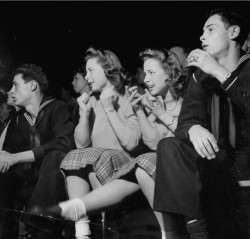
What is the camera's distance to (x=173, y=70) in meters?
2.85

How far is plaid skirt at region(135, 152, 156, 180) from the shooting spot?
236 centimetres

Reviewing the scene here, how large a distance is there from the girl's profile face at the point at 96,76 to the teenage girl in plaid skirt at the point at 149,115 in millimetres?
209

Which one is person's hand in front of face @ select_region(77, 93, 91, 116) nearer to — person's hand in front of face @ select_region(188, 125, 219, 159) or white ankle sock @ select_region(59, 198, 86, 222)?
white ankle sock @ select_region(59, 198, 86, 222)

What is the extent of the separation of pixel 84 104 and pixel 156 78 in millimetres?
493

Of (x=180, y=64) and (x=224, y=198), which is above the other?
(x=180, y=64)

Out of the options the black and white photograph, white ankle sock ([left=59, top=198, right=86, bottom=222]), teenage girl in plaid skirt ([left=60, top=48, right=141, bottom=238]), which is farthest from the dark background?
white ankle sock ([left=59, top=198, right=86, bottom=222])

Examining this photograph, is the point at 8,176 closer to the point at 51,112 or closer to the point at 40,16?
the point at 51,112

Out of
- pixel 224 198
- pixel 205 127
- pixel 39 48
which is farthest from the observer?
pixel 39 48

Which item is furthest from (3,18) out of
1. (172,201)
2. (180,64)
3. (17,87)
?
(172,201)

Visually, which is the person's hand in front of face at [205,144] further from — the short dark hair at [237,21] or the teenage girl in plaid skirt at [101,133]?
the short dark hair at [237,21]

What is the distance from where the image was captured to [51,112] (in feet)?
10.7

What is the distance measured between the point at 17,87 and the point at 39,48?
0.33 m

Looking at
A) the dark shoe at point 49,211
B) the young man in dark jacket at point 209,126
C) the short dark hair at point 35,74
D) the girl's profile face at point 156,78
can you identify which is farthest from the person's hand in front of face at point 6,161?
the young man in dark jacket at point 209,126

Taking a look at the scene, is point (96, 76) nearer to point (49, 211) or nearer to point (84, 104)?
point (84, 104)
